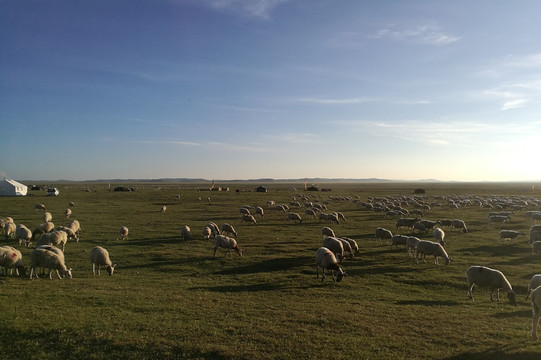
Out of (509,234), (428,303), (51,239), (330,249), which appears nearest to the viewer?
(428,303)

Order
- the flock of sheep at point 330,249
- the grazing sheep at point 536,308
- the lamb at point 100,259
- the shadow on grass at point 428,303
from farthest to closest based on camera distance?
the lamb at point 100,259 → the flock of sheep at point 330,249 → the shadow on grass at point 428,303 → the grazing sheep at point 536,308

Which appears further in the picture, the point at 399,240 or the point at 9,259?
the point at 399,240

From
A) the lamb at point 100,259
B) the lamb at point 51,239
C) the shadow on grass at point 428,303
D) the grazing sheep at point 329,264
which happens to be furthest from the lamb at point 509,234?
the lamb at point 51,239

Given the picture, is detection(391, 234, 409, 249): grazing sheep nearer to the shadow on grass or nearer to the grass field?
the grass field

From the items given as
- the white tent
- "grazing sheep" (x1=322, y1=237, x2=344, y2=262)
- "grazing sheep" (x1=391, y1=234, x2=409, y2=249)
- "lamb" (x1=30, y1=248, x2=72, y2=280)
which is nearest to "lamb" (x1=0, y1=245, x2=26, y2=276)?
"lamb" (x1=30, y1=248, x2=72, y2=280)

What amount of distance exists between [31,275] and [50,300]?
4710mm

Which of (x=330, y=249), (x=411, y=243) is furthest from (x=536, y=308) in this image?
(x=411, y=243)

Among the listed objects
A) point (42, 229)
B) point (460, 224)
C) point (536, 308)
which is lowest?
point (42, 229)

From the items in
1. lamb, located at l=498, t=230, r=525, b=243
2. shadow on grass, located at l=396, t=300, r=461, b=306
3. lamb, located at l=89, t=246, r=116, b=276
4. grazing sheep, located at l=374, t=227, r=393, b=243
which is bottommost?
shadow on grass, located at l=396, t=300, r=461, b=306

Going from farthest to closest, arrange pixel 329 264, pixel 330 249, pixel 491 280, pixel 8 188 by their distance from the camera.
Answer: pixel 8 188, pixel 330 249, pixel 329 264, pixel 491 280

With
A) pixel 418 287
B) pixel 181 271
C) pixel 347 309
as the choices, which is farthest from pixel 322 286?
pixel 181 271

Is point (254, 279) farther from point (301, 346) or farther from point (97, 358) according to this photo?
point (97, 358)

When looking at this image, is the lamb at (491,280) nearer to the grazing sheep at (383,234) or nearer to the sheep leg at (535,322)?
the sheep leg at (535,322)

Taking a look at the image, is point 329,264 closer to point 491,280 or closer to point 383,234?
point 491,280
